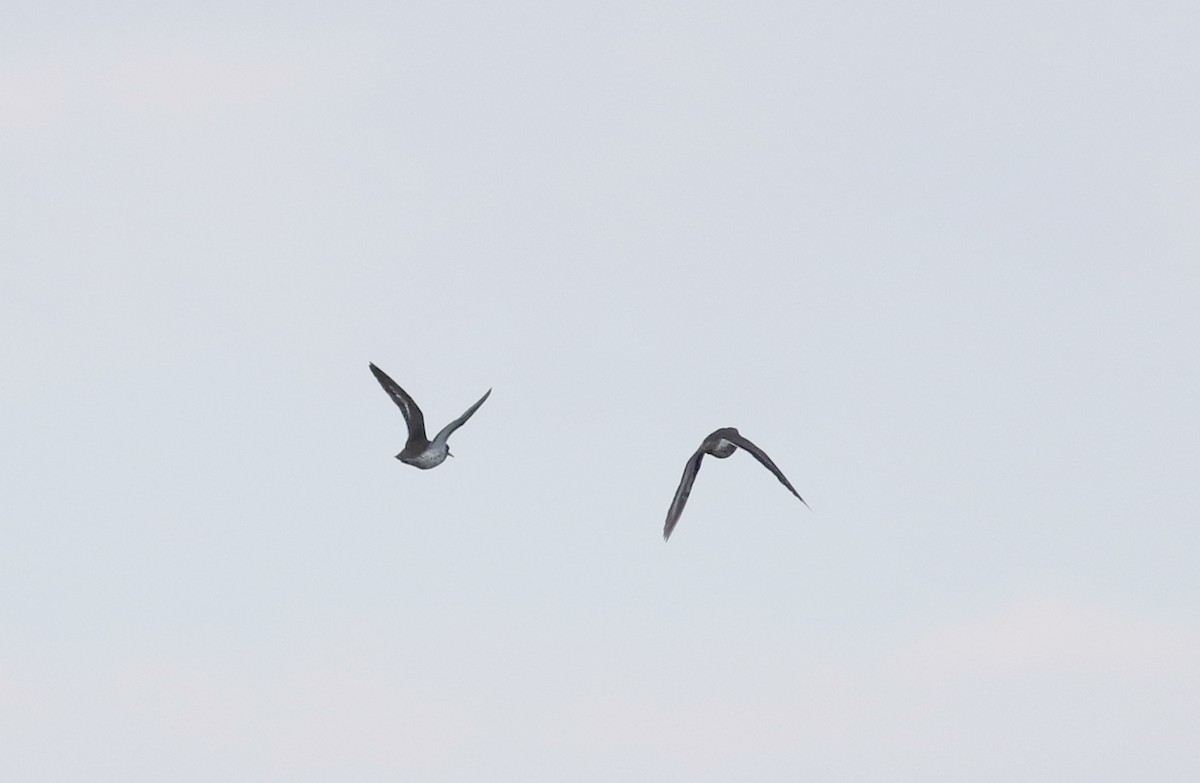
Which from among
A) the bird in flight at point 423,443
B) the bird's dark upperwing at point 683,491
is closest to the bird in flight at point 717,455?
the bird's dark upperwing at point 683,491

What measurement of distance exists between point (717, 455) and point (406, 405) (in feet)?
25.6

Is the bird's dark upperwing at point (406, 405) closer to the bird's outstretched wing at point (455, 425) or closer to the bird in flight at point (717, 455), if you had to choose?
the bird's outstretched wing at point (455, 425)

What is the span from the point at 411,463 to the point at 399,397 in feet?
8.79

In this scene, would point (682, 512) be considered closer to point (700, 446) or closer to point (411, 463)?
point (700, 446)

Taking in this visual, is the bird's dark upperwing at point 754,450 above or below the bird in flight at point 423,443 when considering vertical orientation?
above

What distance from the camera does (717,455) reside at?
50688mm

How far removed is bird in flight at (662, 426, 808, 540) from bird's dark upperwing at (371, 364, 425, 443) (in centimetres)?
638

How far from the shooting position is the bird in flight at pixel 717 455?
160 ft

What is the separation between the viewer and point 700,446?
50656 millimetres

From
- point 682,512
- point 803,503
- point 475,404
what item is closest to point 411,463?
point 475,404

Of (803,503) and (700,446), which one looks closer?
(803,503)

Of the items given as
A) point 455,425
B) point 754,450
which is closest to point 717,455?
point 754,450

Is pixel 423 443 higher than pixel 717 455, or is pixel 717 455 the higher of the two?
pixel 717 455

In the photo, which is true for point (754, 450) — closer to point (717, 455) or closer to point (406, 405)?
point (717, 455)
